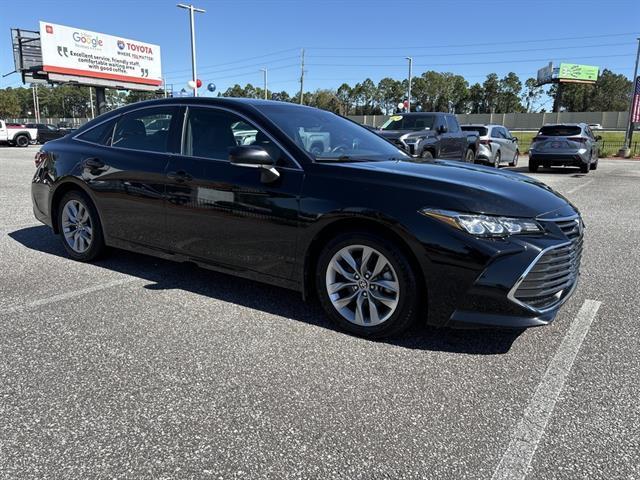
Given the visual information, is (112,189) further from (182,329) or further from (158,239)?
(182,329)

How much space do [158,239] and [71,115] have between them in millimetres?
146777

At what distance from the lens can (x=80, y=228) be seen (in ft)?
17.4

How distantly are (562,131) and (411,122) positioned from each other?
20.5 feet

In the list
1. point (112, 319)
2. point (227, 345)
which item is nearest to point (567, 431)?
point (227, 345)

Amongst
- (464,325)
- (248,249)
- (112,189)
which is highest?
(112,189)

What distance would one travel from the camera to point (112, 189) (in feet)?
16.0

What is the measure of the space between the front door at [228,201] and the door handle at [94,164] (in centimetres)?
97

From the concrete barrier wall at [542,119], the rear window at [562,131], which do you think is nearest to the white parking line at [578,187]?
the rear window at [562,131]

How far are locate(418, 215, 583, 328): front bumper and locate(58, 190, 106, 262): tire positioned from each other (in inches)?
139

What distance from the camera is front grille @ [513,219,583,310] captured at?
10.2ft

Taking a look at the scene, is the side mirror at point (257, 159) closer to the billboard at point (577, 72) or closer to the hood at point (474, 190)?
the hood at point (474, 190)

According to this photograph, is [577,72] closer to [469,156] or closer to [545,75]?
[545,75]

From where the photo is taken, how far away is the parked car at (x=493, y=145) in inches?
683

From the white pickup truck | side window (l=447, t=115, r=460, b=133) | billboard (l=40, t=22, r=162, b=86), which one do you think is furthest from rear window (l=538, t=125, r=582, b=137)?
billboard (l=40, t=22, r=162, b=86)
